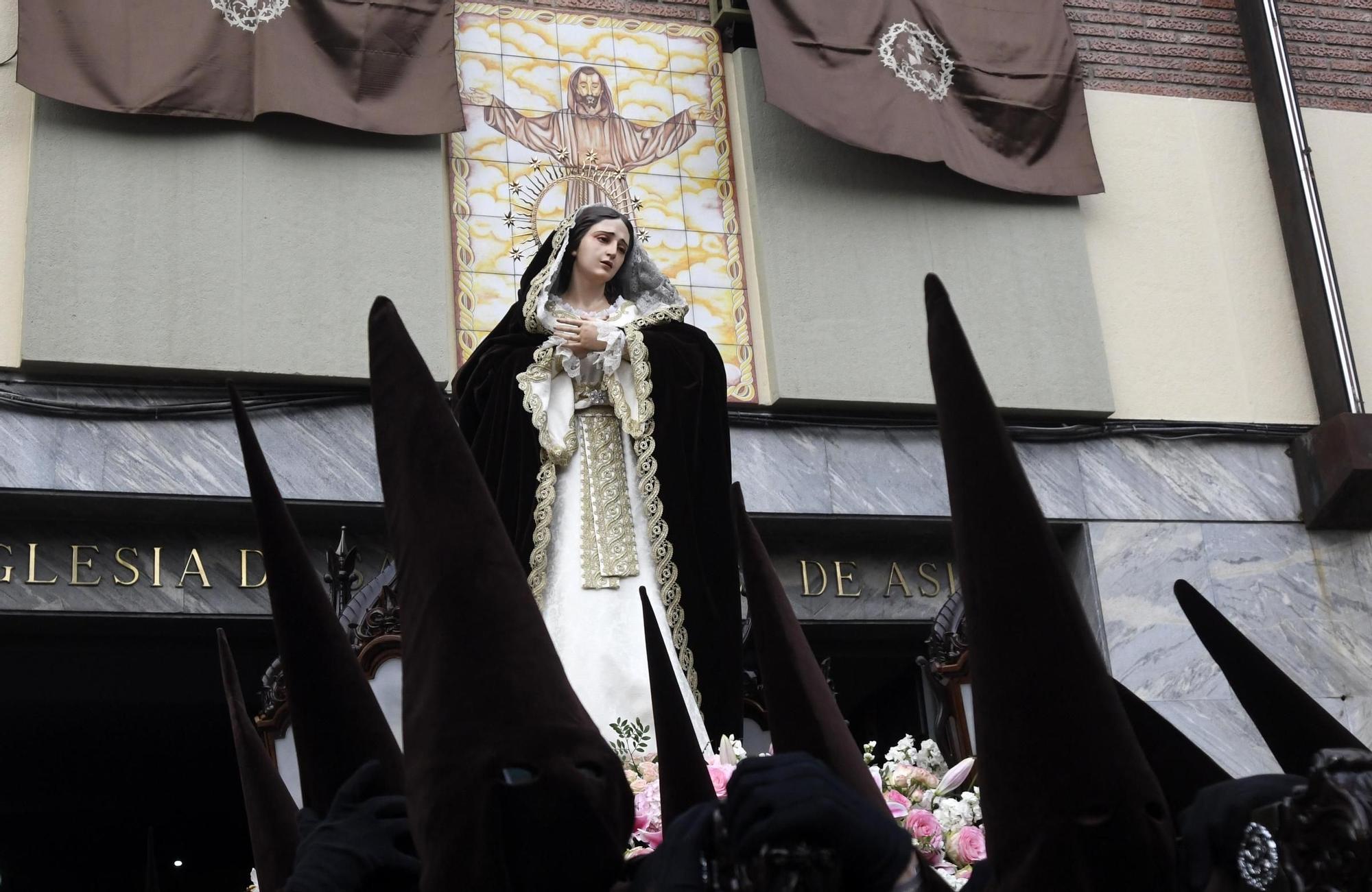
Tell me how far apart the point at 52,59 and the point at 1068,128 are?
5.41 meters

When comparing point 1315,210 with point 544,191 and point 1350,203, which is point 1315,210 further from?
point 544,191

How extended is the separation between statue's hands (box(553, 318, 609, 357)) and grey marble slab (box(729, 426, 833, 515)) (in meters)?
4.15

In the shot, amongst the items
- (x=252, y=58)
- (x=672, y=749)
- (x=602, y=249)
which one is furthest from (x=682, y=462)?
(x=252, y=58)

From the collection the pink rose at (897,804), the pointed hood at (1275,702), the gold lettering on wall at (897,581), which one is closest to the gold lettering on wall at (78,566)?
the gold lettering on wall at (897,581)

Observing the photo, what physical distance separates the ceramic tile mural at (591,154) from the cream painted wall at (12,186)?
82.9 inches

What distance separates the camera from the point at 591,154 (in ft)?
31.1

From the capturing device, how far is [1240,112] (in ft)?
34.6

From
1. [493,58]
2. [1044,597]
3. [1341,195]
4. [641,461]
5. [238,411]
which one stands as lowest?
[1044,597]

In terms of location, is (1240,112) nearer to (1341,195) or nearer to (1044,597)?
(1341,195)

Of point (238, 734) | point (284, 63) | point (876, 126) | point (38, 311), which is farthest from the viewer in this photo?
point (876, 126)

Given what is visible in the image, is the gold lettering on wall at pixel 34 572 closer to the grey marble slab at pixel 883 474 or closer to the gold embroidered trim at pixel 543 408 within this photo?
the grey marble slab at pixel 883 474

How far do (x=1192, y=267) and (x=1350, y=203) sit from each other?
44.1 inches

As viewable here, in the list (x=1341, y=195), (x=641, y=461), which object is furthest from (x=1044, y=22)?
(x=641, y=461)

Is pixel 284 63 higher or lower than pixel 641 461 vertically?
higher
